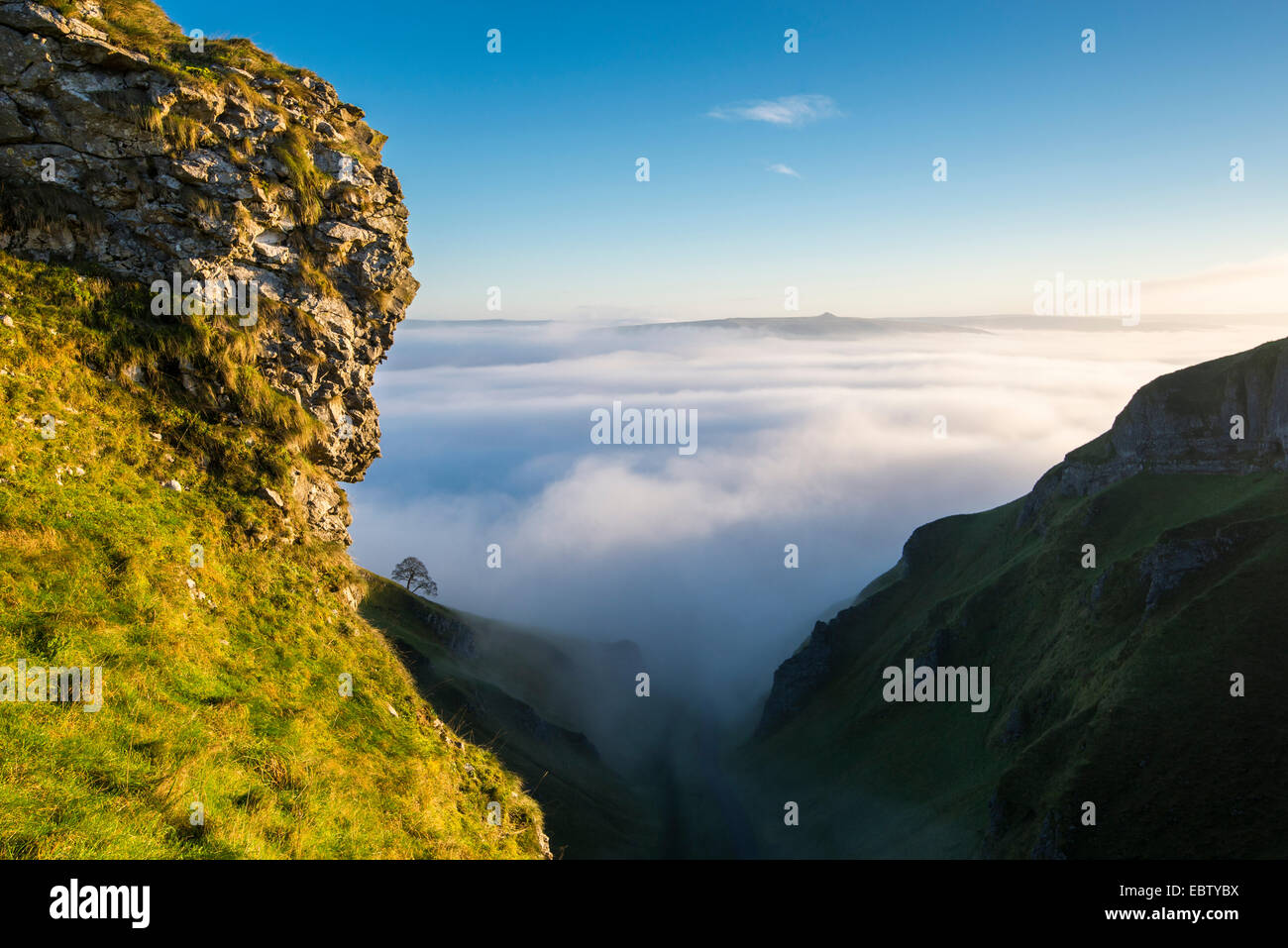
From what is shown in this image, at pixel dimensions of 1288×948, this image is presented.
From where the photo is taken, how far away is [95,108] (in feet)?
60.8

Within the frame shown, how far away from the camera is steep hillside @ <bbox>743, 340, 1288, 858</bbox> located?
58.1 metres

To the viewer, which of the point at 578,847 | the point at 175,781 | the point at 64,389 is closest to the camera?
the point at 175,781

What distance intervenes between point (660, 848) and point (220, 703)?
9157 centimetres

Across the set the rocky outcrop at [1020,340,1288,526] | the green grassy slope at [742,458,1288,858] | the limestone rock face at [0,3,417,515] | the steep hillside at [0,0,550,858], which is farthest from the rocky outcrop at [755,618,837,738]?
the limestone rock face at [0,3,417,515]

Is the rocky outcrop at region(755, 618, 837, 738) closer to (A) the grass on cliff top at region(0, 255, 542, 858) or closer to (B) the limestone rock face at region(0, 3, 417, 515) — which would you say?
(A) the grass on cliff top at region(0, 255, 542, 858)

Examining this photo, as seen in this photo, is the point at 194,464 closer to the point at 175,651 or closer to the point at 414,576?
the point at 175,651

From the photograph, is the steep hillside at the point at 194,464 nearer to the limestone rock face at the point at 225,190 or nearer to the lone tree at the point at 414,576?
the limestone rock face at the point at 225,190

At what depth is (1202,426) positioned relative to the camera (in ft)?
321

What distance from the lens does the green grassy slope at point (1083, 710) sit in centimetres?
5700

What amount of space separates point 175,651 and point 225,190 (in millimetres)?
15080

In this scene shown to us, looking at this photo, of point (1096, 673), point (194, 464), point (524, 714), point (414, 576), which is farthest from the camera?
point (414, 576)

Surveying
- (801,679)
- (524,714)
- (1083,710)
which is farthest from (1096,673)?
(524,714)
